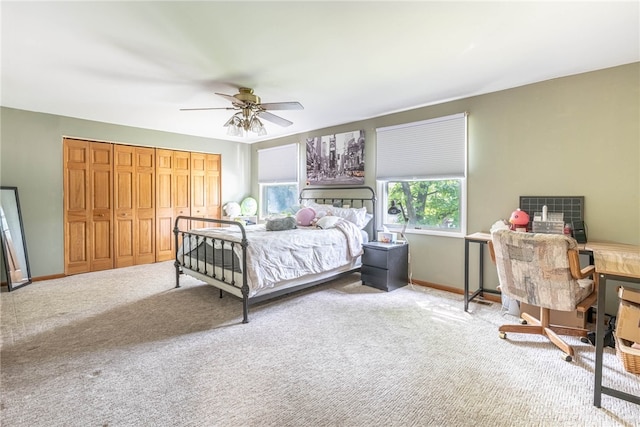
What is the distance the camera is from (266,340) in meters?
2.70

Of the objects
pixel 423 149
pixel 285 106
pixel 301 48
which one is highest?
pixel 301 48

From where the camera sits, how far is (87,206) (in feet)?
16.2

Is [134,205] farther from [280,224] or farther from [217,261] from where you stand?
[280,224]

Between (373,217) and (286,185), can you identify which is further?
(286,185)

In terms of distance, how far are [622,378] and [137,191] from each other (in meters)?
6.43

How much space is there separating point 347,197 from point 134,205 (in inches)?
147

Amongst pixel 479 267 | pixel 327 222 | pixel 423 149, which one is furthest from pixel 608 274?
pixel 327 222

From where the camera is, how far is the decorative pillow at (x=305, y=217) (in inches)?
180

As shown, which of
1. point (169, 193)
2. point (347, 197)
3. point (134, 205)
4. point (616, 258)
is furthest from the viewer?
point (169, 193)

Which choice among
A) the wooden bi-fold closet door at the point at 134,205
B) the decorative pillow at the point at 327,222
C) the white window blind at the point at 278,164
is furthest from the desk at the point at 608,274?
the wooden bi-fold closet door at the point at 134,205

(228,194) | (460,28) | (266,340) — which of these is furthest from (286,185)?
(460,28)

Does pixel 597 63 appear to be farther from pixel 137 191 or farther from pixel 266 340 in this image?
pixel 137 191

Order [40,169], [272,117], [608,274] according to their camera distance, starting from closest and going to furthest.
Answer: [608,274] → [272,117] → [40,169]

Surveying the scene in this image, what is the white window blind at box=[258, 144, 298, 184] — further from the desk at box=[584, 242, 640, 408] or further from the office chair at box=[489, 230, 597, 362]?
the desk at box=[584, 242, 640, 408]
